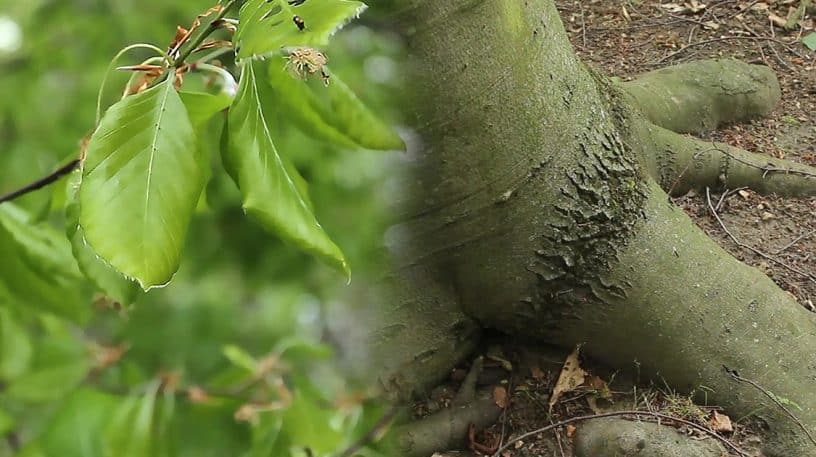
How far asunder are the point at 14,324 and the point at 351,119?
1.70ft

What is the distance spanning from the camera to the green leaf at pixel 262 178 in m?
0.41

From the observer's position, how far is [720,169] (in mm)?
1535

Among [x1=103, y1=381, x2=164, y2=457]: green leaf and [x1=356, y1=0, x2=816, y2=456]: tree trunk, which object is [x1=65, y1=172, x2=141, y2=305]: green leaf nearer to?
[x1=103, y1=381, x2=164, y2=457]: green leaf

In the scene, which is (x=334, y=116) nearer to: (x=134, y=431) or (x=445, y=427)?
(x=134, y=431)

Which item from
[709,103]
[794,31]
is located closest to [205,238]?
[709,103]

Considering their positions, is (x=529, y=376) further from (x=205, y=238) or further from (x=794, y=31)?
(x=794, y=31)

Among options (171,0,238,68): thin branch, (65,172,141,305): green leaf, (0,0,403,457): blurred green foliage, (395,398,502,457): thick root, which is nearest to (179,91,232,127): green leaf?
(171,0,238,68): thin branch

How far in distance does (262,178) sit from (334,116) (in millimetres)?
112

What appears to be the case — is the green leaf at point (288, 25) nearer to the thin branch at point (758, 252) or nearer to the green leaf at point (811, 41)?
the thin branch at point (758, 252)

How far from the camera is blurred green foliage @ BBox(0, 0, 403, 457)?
0.74 meters

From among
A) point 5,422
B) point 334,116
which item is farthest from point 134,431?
point 334,116

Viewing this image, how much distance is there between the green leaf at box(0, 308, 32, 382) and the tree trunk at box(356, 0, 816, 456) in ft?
1.26

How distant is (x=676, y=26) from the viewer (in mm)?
2076

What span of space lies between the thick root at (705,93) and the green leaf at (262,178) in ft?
4.19
